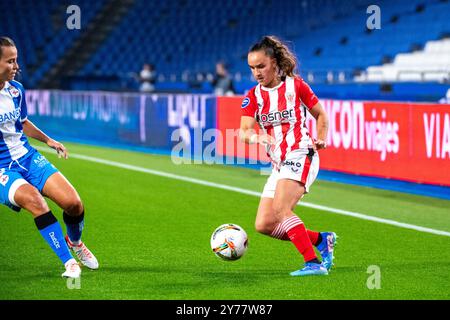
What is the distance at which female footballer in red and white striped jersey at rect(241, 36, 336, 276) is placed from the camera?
7.28 m

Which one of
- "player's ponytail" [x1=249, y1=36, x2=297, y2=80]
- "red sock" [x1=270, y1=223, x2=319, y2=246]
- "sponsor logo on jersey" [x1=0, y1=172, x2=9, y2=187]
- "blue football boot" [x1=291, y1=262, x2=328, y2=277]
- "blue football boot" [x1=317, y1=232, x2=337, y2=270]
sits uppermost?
"player's ponytail" [x1=249, y1=36, x2=297, y2=80]

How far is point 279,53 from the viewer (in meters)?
7.33

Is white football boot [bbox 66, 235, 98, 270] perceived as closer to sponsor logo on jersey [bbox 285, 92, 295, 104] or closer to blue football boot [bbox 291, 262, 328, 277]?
blue football boot [bbox 291, 262, 328, 277]

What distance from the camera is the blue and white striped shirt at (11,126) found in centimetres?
723

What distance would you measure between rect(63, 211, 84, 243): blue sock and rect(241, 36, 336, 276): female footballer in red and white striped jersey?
1460 millimetres

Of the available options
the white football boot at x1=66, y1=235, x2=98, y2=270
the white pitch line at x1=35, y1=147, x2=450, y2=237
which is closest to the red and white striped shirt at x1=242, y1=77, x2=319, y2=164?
the white football boot at x1=66, y1=235, x2=98, y2=270

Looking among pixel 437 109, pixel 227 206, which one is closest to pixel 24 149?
pixel 227 206

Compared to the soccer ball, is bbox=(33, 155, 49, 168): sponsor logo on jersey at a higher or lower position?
higher

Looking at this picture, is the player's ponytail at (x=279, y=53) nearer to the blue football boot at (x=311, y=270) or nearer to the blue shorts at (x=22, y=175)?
the blue football boot at (x=311, y=270)

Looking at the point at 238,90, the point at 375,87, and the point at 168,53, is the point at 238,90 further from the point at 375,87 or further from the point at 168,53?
the point at 168,53

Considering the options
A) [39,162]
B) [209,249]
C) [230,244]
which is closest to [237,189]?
[209,249]

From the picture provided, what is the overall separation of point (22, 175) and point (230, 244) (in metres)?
1.78

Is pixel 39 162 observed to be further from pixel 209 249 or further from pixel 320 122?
pixel 320 122

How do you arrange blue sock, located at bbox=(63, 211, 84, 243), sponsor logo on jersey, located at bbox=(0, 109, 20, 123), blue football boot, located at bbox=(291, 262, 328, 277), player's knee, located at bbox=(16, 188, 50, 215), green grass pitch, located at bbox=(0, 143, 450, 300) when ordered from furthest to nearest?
1. blue sock, located at bbox=(63, 211, 84, 243)
2. blue football boot, located at bbox=(291, 262, 328, 277)
3. sponsor logo on jersey, located at bbox=(0, 109, 20, 123)
4. player's knee, located at bbox=(16, 188, 50, 215)
5. green grass pitch, located at bbox=(0, 143, 450, 300)
